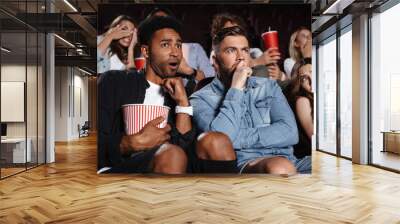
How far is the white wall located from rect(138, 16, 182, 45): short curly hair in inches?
423

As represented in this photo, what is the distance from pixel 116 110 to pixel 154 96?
70cm

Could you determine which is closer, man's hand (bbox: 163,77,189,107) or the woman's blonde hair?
man's hand (bbox: 163,77,189,107)

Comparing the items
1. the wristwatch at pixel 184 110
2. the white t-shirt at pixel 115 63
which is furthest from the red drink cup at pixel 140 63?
A: the wristwatch at pixel 184 110

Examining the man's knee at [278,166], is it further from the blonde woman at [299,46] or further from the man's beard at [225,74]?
the blonde woman at [299,46]

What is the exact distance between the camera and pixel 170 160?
700 cm

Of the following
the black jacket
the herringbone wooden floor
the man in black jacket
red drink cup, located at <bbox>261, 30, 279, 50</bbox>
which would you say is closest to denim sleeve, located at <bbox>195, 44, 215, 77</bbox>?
the man in black jacket

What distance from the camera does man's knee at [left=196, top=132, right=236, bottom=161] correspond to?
22.6 ft

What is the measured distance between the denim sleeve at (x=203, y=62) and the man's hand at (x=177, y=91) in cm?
46

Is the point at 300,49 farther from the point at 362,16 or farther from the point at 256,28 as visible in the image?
the point at 362,16

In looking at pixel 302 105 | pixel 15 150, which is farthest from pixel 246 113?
pixel 15 150

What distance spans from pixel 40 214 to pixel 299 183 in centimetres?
376

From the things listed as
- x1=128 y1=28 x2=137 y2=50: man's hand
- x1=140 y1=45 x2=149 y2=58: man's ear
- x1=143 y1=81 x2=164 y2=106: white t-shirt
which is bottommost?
x1=143 y1=81 x2=164 y2=106: white t-shirt

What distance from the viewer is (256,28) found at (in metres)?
7.11

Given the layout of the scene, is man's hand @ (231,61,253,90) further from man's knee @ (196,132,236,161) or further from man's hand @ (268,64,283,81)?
man's knee @ (196,132,236,161)
